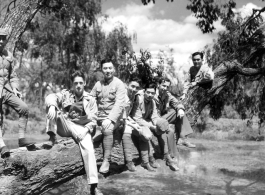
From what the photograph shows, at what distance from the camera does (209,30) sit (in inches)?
234

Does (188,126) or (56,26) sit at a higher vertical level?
(56,26)

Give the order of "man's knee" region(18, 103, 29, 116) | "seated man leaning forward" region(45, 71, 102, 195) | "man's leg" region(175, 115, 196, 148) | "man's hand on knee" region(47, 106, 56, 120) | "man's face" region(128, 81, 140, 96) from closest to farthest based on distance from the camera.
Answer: "man's hand on knee" region(47, 106, 56, 120), "seated man leaning forward" region(45, 71, 102, 195), "man's knee" region(18, 103, 29, 116), "man's face" region(128, 81, 140, 96), "man's leg" region(175, 115, 196, 148)

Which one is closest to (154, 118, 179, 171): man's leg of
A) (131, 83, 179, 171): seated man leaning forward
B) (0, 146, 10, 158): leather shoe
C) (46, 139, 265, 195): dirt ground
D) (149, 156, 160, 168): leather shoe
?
(131, 83, 179, 171): seated man leaning forward

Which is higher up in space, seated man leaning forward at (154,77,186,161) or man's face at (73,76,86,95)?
man's face at (73,76,86,95)

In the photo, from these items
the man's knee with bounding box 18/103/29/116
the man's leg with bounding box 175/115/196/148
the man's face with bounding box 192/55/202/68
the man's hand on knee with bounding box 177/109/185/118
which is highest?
the man's face with bounding box 192/55/202/68

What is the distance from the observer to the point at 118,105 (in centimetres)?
337

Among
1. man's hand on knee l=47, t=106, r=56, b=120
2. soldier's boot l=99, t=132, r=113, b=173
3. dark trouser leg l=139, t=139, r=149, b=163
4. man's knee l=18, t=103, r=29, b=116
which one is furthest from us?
dark trouser leg l=139, t=139, r=149, b=163

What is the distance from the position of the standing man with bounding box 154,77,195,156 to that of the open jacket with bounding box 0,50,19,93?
1.56 m

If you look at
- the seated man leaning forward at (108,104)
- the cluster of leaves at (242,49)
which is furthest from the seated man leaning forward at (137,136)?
the cluster of leaves at (242,49)

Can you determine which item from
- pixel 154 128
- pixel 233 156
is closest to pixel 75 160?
pixel 154 128

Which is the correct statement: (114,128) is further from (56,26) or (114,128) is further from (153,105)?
(56,26)

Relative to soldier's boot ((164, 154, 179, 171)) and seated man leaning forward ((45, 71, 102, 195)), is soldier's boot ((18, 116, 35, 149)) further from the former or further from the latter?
soldier's boot ((164, 154, 179, 171))

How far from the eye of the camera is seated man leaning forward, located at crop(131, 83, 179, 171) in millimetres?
3598

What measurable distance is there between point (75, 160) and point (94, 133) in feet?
1.04
